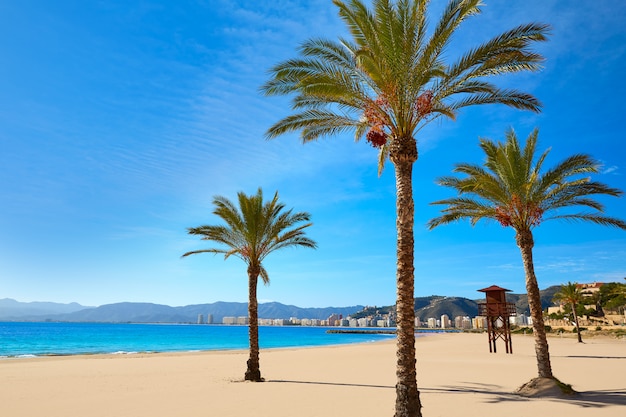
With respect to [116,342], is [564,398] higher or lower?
higher

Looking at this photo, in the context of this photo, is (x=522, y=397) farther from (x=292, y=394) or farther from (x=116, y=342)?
(x=116, y=342)

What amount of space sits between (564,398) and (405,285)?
720cm

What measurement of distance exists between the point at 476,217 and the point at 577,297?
45.7 metres

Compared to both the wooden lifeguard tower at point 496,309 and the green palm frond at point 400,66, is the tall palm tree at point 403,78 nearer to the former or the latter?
the green palm frond at point 400,66

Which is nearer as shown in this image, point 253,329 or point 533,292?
point 533,292

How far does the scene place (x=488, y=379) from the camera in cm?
1755

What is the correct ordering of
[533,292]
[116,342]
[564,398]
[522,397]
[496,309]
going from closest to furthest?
[564,398]
[522,397]
[533,292]
[496,309]
[116,342]

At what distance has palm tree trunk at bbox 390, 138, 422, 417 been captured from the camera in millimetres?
8875

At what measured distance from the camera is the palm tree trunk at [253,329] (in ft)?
57.5

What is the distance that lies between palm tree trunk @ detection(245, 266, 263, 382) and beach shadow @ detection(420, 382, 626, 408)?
690 cm

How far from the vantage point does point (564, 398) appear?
12328mm

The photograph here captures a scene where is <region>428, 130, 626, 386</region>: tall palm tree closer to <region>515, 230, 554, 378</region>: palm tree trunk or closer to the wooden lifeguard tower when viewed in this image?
<region>515, 230, 554, 378</region>: palm tree trunk

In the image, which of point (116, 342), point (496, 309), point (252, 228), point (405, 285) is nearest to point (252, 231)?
point (252, 228)

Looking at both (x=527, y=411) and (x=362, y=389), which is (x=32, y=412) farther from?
(x=527, y=411)
